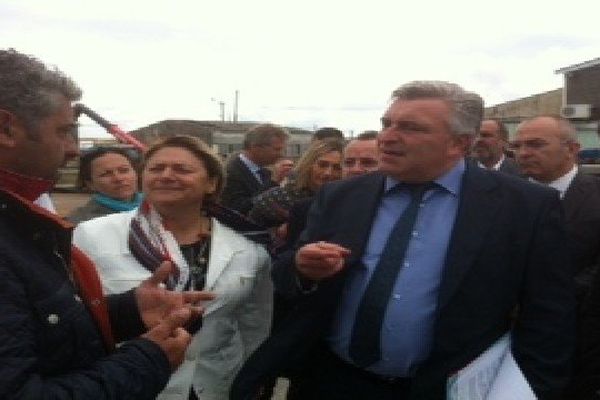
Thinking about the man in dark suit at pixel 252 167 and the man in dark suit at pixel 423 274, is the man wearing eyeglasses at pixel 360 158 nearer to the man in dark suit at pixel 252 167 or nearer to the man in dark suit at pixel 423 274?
the man in dark suit at pixel 423 274

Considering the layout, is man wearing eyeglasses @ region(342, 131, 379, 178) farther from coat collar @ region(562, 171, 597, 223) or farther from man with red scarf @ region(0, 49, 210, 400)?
man with red scarf @ region(0, 49, 210, 400)

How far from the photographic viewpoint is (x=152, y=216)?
2.81m

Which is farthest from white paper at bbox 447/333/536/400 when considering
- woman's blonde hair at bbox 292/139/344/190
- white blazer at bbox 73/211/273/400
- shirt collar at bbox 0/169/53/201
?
woman's blonde hair at bbox 292/139/344/190

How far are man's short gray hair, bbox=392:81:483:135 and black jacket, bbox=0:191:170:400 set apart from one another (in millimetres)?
1466

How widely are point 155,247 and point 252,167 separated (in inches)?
133

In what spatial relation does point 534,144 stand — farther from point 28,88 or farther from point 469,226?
point 28,88

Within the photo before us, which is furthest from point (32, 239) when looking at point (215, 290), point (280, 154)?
point (280, 154)

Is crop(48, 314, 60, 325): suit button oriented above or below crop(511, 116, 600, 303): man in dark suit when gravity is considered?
below

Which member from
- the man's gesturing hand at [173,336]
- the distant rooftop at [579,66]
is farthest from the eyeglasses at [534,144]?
the distant rooftop at [579,66]

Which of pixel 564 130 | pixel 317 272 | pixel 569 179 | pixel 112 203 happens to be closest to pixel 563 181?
pixel 569 179

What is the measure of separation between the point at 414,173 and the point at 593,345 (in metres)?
1.06

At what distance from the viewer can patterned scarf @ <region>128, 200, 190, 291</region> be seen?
2.63 meters

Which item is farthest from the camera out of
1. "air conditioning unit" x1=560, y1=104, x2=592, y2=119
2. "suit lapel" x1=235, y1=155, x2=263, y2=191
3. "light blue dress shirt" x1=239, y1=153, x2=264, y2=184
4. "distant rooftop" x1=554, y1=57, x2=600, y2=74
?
"distant rooftop" x1=554, y1=57, x2=600, y2=74

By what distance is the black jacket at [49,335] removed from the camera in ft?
4.53
